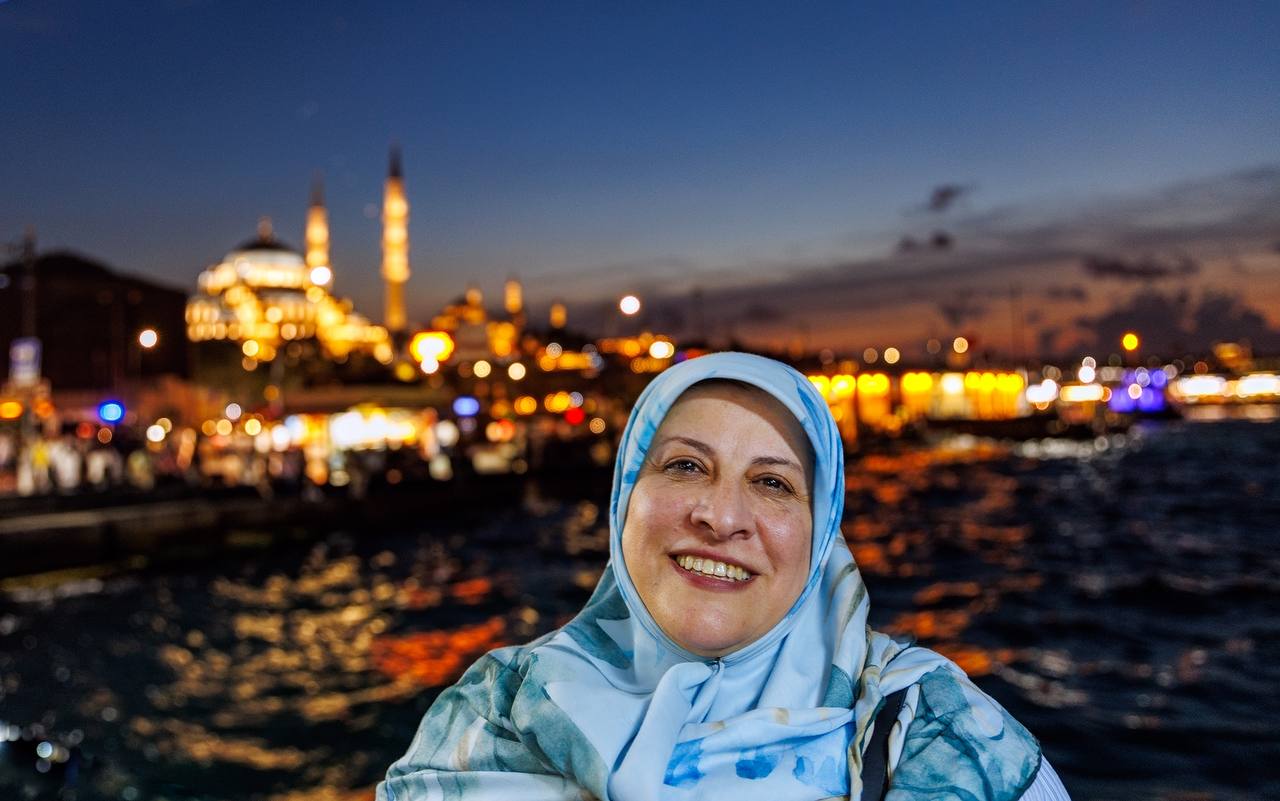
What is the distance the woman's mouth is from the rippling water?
568 centimetres

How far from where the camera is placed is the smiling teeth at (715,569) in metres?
1.50

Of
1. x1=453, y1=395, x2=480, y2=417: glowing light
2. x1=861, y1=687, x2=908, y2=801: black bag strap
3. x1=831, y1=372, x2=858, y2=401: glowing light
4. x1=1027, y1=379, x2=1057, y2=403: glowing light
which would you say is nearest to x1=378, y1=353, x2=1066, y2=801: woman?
x1=861, y1=687, x2=908, y2=801: black bag strap

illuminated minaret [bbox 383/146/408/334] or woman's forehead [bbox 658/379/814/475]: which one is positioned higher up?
illuminated minaret [bbox 383/146/408/334]

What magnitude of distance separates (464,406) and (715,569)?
37.6 metres

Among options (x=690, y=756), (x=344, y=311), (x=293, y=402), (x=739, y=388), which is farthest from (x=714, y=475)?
(x=344, y=311)

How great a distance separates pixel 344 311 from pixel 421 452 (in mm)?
57462

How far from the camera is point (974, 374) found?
3740 inches

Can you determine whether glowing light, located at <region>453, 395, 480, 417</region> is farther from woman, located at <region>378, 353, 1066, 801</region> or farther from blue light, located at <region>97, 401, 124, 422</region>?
woman, located at <region>378, 353, 1066, 801</region>

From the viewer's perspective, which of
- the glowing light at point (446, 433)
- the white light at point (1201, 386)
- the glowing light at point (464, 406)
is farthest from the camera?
the white light at point (1201, 386)

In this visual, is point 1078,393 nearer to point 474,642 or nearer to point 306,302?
point 306,302

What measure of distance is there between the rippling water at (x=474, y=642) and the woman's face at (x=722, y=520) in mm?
5639

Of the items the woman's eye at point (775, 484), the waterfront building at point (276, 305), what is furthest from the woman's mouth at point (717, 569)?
the waterfront building at point (276, 305)

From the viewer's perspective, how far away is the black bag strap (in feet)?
4.33

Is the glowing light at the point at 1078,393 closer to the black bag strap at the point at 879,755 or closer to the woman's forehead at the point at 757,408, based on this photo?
the woman's forehead at the point at 757,408
